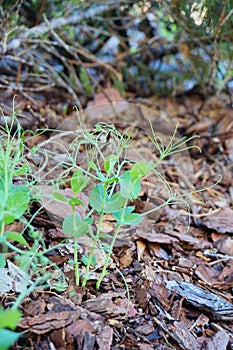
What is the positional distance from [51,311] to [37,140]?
2.51 ft

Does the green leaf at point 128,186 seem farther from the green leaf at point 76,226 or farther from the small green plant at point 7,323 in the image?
the small green plant at point 7,323

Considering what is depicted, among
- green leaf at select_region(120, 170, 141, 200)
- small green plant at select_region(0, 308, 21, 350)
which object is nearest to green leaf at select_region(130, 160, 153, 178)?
green leaf at select_region(120, 170, 141, 200)

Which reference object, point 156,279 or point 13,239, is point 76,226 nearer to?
point 13,239

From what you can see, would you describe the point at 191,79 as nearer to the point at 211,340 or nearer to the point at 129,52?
the point at 129,52

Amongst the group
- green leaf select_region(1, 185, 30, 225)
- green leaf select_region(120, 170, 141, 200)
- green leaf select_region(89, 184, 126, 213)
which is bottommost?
green leaf select_region(89, 184, 126, 213)

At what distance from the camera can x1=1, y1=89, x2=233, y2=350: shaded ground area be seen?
78 cm

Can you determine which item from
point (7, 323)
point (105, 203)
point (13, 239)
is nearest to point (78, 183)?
point (105, 203)

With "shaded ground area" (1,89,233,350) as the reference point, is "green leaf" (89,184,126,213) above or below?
above

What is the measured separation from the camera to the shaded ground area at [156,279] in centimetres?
78

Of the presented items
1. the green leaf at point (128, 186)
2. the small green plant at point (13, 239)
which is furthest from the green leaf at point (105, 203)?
the small green plant at point (13, 239)

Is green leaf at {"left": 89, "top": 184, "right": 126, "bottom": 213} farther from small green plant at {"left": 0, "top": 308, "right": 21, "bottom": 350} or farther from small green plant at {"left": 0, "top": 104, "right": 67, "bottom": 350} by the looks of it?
small green plant at {"left": 0, "top": 308, "right": 21, "bottom": 350}

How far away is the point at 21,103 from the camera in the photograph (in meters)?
1.57

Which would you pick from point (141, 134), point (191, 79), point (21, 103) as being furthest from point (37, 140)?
point (191, 79)

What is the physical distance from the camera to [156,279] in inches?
39.7
